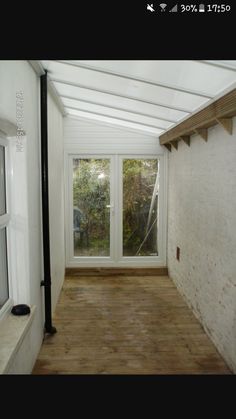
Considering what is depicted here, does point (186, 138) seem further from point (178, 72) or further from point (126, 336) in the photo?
point (126, 336)

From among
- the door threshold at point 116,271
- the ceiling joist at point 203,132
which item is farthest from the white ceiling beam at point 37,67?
the door threshold at point 116,271

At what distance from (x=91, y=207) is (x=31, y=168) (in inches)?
111

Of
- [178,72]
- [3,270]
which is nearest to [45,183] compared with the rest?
[3,270]

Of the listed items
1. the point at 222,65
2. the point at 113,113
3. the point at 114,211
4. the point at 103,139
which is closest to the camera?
the point at 222,65

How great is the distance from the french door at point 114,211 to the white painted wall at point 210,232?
0.79m

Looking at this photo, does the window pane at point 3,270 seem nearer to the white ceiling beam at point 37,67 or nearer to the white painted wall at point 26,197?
the white painted wall at point 26,197

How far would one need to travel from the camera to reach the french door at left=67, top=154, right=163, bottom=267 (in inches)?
203

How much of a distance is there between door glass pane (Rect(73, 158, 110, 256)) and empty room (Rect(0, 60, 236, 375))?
17 mm

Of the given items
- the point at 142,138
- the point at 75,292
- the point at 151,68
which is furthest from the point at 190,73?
the point at 75,292

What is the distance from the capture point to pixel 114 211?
522 cm

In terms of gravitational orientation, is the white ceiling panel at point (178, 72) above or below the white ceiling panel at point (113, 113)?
below

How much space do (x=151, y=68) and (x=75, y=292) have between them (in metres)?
3.25

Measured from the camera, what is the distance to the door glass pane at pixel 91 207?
16.9 ft
